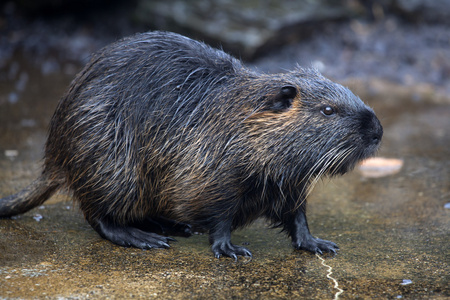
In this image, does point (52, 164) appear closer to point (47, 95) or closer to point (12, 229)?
point (12, 229)

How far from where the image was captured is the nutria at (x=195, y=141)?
3.29 metres

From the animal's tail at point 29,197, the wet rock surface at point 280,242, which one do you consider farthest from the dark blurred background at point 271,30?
the animal's tail at point 29,197

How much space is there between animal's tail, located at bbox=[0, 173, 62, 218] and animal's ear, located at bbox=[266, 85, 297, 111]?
1464 millimetres

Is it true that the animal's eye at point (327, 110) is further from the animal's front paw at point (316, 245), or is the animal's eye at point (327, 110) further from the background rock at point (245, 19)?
the background rock at point (245, 19)

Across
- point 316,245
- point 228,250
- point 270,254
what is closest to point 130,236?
point 228,250

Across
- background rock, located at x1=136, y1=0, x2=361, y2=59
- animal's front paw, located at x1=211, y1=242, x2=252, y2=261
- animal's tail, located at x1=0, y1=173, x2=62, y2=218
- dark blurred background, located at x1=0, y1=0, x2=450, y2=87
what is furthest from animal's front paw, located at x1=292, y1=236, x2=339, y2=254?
background rock, located at x1=136, y1=0, x2=361, y2=59

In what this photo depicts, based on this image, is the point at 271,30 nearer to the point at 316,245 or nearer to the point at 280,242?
the point at 280,242

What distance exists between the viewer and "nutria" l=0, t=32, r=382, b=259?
3.29 m

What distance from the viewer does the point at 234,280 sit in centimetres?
295

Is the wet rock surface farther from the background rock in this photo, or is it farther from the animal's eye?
the background rock

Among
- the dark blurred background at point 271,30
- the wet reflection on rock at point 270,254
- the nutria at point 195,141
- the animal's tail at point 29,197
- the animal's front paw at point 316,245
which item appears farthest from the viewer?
the dark blurred background at point 271,30

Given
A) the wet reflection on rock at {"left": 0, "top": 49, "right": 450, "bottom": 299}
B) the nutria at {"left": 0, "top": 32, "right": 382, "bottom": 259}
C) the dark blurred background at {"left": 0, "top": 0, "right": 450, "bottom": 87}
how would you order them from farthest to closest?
the dark blurred background at {"left": 0, "top": 0, "right": 450, "bottom": 87} → the nutria at {"left": 0, "top": 32, "right": 382, "bottom": 259} → the wet reflection on rock at {"left": 0, "top": 49, "right": 450, "bottom": 299}

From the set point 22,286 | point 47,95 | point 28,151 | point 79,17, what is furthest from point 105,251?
A: point 79,17

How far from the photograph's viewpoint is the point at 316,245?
135 inches
